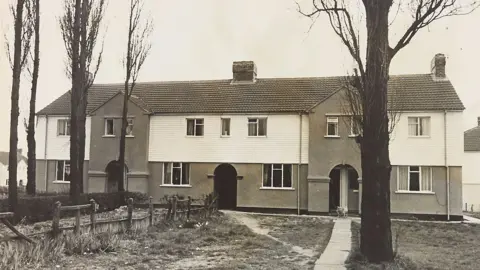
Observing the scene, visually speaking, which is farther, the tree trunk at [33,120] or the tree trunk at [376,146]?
the tree trunk at [33,120]

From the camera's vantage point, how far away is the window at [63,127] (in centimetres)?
3778

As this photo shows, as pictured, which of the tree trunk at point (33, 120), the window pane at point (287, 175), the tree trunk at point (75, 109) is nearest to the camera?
the tree trunk at point (75, 109)

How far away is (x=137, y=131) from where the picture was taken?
35906mm

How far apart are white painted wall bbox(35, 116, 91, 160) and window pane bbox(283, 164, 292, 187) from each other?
14345 millimetres

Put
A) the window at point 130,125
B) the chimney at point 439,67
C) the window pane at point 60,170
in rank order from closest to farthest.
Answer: the chimney at point 439,67 → the window at point 130,125 → the window pane at point 60,170

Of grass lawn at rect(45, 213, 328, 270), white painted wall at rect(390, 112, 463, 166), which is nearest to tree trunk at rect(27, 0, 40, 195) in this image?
grass lawn at rect(45, 213, 328, 270)

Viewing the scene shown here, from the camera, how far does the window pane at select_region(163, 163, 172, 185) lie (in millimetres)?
35375

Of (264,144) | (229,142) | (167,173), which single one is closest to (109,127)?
(167,173)

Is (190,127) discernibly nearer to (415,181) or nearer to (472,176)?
(415,181)

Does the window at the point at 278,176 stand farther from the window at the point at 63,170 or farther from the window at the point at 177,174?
the window at the point at 63,170

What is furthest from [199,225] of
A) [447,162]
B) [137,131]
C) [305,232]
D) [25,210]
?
[447,162]

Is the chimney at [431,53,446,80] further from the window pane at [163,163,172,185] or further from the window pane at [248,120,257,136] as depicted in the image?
the window pane at [163,163,172,185]

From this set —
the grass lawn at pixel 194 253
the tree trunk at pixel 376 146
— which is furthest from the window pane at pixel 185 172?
the tree trunk at pixel 376 146

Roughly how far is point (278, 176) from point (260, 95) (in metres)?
5.99
